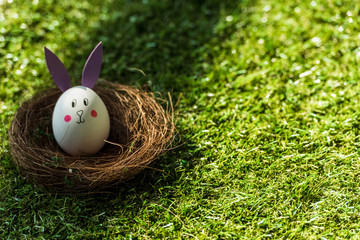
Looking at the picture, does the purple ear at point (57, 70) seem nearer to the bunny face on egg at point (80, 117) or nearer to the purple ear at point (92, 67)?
the bunny face on egg at point (80, 117)

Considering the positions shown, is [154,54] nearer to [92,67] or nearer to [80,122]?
[92,67]

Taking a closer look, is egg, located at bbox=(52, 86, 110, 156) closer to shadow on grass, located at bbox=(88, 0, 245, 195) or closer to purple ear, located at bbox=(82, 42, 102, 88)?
purple ear, located at bbox=(82, 42, 102, 88)

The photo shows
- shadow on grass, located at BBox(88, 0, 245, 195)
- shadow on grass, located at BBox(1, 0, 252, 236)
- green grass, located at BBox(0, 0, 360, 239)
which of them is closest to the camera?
green grass, located at BBox(0, 0, 360, 239)

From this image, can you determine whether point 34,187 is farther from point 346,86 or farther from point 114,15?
point 346,86

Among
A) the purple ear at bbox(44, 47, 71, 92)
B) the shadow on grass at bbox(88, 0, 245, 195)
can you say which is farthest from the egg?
the shadow on grass at bbox(88, 0, 245, 195)

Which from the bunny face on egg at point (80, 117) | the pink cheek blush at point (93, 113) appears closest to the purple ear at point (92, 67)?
the bunny face on egg at point (80, 117)

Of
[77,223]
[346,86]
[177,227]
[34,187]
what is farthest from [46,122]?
[346,86]
